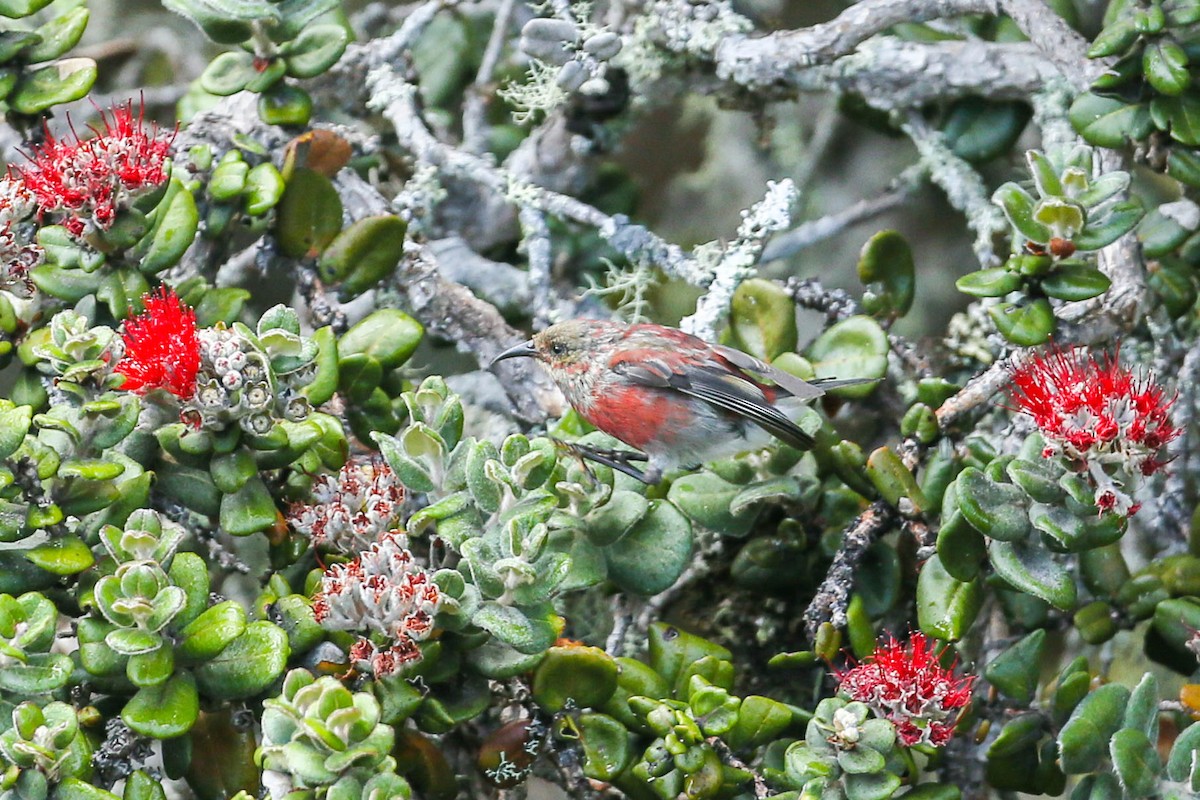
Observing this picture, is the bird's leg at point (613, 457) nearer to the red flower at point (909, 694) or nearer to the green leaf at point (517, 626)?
the green leaf at point (517, 626)

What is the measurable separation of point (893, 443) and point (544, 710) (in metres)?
1.06

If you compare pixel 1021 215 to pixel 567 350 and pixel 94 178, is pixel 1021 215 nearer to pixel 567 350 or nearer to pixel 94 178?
pixel 567 350

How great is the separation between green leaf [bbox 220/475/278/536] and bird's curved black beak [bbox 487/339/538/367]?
718 millimetres

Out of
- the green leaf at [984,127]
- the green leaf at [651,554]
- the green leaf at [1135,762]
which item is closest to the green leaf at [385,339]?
the green leaf at [651,554]

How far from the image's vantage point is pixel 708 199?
398 centimetres

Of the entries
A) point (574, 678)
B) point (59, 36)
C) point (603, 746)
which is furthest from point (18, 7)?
point (603, 746)

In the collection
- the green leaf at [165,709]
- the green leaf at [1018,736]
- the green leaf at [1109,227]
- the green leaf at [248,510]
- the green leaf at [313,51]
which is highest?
the green leaf at [1109,227]

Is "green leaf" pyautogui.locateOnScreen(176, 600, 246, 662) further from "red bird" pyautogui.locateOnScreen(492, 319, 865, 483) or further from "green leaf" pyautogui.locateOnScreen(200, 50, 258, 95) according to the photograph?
"green leaf" pyautogui.locateOnScreen(200, 50, 258, 95)

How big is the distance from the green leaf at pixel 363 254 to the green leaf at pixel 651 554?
75 cm

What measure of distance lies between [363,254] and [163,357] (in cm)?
63

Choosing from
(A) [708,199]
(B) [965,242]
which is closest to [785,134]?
(A) [708,199]

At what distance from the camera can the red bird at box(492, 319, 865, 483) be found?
2.50 metres

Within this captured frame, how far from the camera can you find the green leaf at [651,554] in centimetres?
206

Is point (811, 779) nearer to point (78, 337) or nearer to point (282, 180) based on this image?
point (78, 337)
